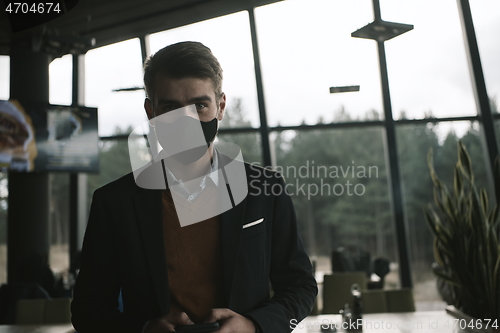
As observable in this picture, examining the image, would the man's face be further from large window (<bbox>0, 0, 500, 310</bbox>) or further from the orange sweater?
large window (<bbox>0, 0, 500, 310</bbox>)

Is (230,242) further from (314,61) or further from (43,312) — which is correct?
(314,61)

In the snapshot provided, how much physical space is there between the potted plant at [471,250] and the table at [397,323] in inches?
6.6

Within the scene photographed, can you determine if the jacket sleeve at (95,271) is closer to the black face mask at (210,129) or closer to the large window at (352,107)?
the black face mask at (210,129)

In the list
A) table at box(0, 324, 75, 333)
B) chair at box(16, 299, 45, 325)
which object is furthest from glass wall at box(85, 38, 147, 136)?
table at box(0, 324, 75, 333)

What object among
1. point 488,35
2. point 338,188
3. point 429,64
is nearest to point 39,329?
point 338,188

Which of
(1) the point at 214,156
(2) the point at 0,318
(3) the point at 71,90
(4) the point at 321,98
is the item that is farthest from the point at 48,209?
(1) the point at 214,156

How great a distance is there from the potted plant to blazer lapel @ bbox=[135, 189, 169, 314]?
2.13 metres

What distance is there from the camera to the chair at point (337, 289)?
3.74 m

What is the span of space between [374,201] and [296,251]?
15.5ft

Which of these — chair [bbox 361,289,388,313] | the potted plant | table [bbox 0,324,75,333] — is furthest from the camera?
chair [bbox 361,289,388,313]

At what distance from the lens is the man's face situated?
997 mm

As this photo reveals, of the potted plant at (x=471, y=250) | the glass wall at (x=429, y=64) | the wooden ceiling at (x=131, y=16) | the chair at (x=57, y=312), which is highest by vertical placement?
the wooden ceiling at (x=131, y=16)

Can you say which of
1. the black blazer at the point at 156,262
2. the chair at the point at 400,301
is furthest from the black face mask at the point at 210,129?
the chair at the point at 400,301

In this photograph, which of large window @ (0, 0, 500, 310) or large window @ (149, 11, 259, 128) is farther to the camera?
large window @ (149, 11, 259, 128)
